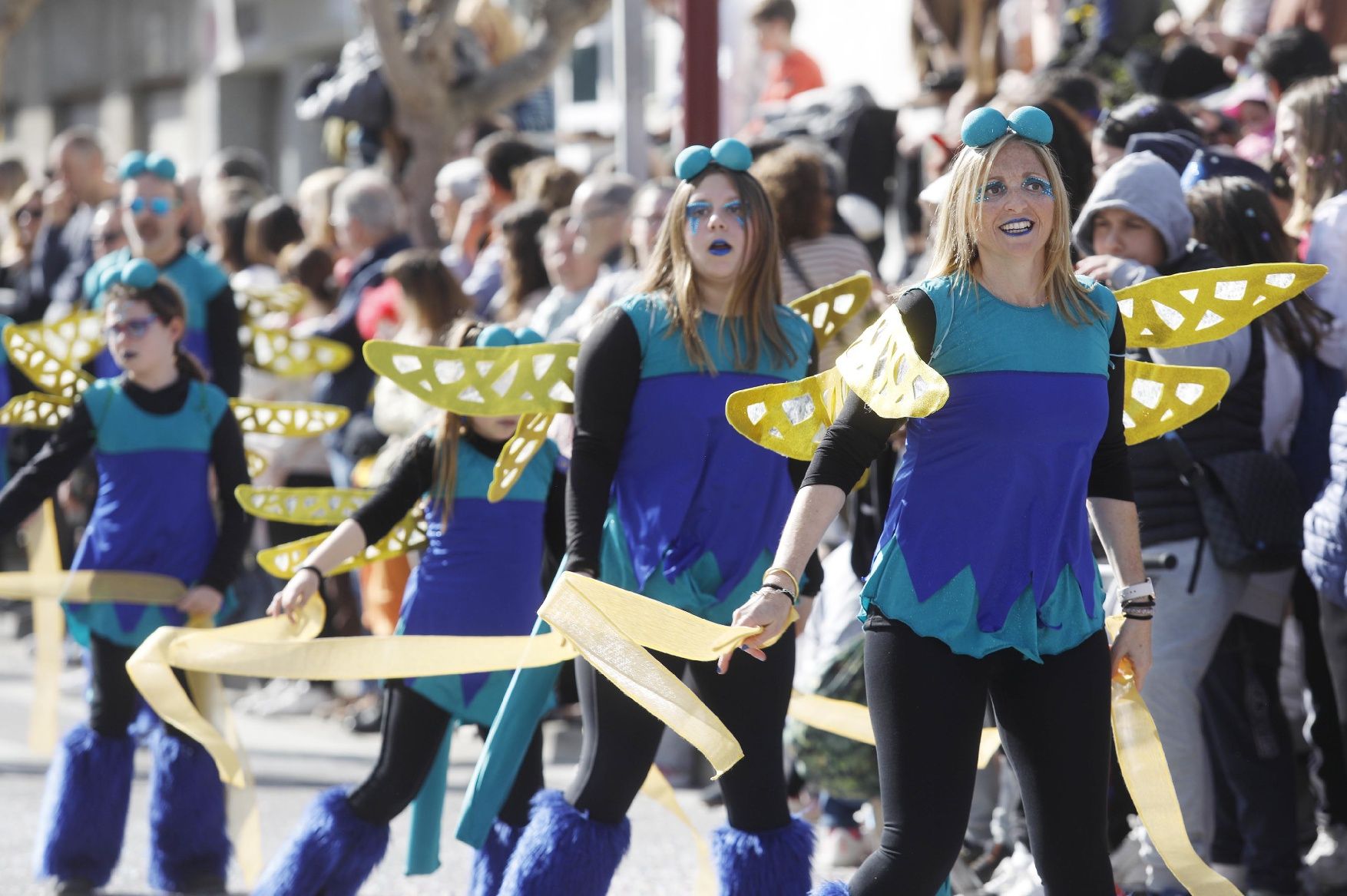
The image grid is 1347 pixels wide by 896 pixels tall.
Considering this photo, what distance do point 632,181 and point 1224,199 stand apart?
9.79 feet

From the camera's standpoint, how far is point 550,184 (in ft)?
26.9

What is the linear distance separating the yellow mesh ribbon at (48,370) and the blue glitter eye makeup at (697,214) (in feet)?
7.91

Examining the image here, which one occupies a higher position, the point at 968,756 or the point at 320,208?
the point at 320,208

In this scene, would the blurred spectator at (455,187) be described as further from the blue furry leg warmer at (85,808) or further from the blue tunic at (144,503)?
the blue furry leg warmer at (85,808)

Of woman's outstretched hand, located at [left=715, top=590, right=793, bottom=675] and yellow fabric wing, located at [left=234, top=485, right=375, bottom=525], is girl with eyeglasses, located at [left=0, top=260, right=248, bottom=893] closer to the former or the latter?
yellow fabric wing, located at [left=234, top=485, right=375, bottom=525]

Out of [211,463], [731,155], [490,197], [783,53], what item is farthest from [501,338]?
[783,53]

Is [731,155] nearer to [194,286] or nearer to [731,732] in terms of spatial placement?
[731,732]

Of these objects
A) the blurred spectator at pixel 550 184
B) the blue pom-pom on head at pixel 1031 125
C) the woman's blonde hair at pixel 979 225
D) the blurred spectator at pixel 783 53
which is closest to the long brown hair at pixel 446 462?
the woman's blonde hair at pixel 979 225

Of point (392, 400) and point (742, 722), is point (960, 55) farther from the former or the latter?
point (742, 722)

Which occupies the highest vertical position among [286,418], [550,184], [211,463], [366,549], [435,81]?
[435,81]

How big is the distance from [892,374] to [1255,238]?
199 centimetres

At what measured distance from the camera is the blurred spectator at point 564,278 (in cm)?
710

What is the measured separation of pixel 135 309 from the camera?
5660mm

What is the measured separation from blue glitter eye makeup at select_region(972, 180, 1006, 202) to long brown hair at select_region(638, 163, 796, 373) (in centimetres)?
89
